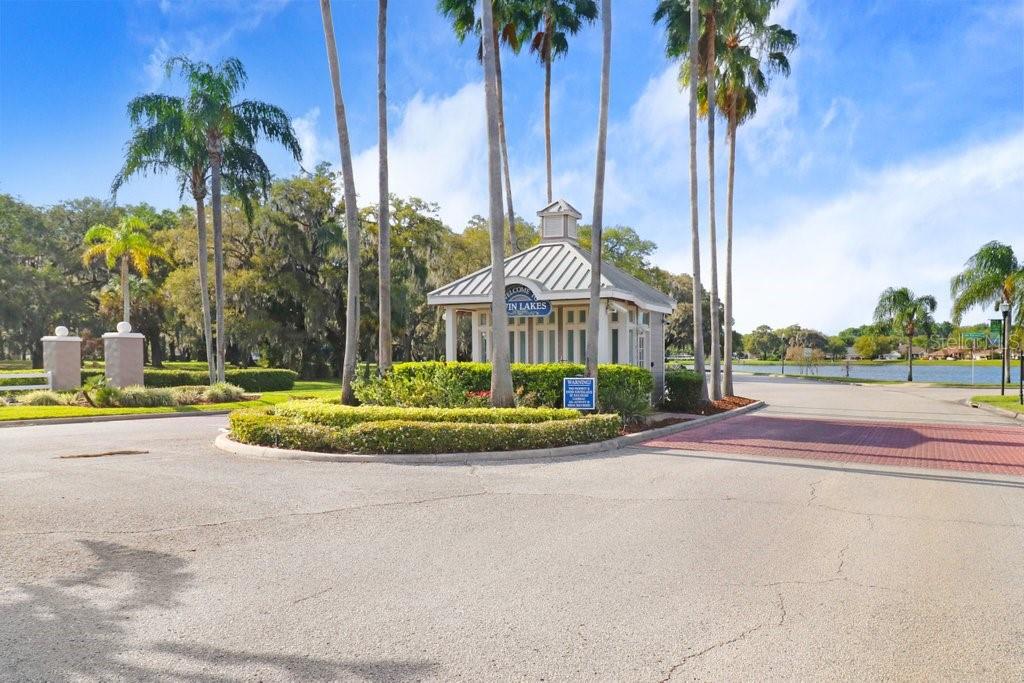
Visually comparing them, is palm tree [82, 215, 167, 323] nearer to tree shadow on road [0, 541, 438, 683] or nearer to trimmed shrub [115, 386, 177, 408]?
trimmed shrub [115, 386, 177, 408]

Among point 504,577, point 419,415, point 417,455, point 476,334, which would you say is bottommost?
point 504,577

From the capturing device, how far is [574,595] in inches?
196

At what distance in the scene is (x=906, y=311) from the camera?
51.5m

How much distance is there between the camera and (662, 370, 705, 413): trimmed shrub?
67.4 ft

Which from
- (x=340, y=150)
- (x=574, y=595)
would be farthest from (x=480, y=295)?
(x=574, y=595)

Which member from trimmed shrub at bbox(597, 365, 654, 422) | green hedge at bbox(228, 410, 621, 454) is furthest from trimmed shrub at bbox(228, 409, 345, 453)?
trimmed shrub at bbox(597, 365, 654, 422)

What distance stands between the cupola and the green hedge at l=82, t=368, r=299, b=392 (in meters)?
14.4

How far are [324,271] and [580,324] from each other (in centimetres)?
2210

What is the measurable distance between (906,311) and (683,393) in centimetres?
3911

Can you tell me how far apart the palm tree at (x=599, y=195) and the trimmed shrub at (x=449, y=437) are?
4.11m

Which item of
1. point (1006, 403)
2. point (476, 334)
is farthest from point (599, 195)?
point (1006, 403)

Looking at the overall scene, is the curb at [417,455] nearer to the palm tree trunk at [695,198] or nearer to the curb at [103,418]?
the curb at [103,418]

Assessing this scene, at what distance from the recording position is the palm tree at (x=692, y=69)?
20.9 m

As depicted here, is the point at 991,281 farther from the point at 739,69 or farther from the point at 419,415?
the point at 419,415
